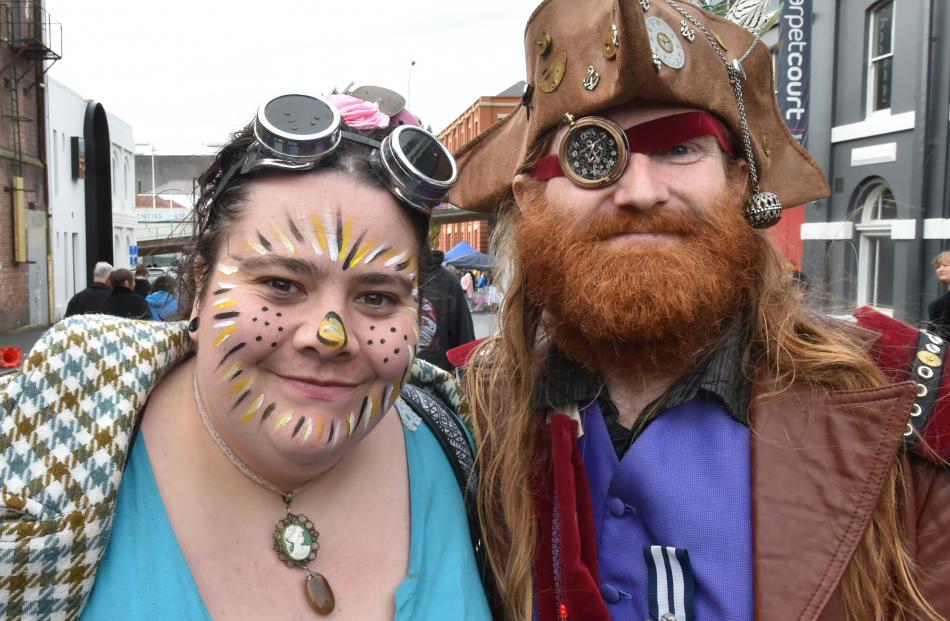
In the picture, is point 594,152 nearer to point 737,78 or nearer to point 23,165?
point 737,78

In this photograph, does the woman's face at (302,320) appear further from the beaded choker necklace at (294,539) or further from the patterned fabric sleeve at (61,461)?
the patterned fabric sleeve at (61,461)

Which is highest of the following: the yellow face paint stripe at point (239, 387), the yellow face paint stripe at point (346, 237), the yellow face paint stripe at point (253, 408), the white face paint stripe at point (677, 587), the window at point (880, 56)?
the window at point (880, 56)

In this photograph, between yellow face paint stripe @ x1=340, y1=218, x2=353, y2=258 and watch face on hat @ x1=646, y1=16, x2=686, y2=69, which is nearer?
yellow face paint stripe @ x1=340, y1=218, x2=353, y2=258

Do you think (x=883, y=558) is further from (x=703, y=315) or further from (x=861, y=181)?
(x=861, y=181)

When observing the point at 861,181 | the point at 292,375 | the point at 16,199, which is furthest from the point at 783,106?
the point at 16,199

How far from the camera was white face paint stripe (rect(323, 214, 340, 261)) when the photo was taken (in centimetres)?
150

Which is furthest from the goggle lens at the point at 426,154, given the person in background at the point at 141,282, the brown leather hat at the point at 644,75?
the person in background at the point at 141,282

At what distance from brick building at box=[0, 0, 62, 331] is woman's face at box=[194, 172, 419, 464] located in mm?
16785

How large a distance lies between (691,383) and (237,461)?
1.06 m

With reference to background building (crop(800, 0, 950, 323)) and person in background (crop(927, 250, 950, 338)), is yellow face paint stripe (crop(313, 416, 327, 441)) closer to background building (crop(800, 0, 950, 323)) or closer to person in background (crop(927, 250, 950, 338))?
person in background (crop(927, 250, 950, 338))

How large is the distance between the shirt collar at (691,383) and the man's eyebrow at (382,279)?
21.4 inches

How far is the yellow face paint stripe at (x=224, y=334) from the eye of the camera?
146 centimetres

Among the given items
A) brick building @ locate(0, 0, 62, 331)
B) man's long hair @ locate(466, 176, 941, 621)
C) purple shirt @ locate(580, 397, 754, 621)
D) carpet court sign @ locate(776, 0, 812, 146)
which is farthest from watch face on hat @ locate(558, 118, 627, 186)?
brick building @ locate(0, 0, 62, 331)

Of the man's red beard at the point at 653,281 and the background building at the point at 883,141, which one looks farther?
the background building at the point at 883,141
